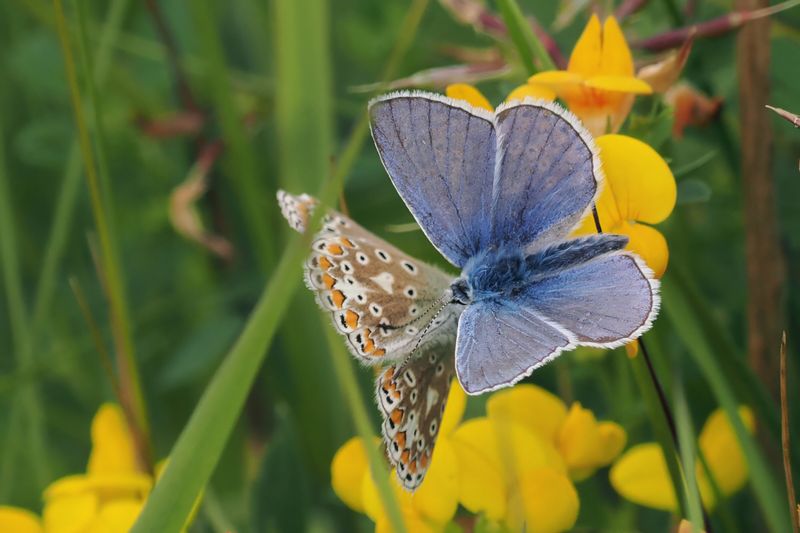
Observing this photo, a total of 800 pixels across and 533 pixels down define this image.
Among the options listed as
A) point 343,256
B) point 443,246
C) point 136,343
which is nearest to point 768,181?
point 443,246

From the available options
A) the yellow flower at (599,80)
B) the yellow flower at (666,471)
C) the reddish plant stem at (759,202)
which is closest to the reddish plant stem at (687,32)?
the reddish plant stem at (759,202)

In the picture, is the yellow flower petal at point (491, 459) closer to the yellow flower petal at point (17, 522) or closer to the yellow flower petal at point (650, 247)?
the yellow flower petal at point (650, 247)

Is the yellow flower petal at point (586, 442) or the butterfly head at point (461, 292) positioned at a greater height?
the butterfly head at point (461, 292)

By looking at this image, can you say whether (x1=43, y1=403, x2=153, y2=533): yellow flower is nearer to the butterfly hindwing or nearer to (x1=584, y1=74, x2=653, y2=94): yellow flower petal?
the butterfly hindwing

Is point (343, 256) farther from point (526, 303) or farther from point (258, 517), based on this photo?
point (258, 517)

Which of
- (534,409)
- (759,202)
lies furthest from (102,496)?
(759,202)

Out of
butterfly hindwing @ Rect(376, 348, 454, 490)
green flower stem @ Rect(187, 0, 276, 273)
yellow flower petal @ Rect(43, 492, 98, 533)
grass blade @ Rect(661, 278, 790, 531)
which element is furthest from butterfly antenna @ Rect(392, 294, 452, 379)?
green flower stem @ Rect(187, 0, 276, 273)
